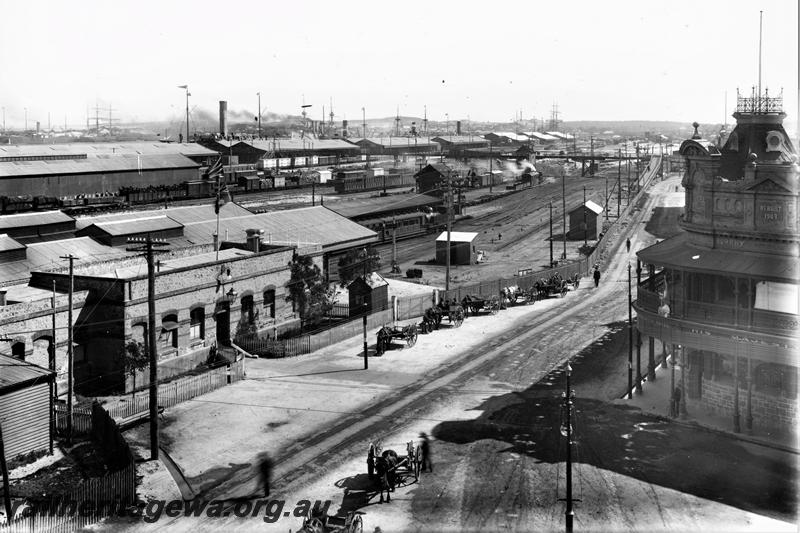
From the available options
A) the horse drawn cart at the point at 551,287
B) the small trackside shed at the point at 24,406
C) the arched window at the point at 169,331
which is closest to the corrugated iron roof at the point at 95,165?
the arched window at the point at 169,331

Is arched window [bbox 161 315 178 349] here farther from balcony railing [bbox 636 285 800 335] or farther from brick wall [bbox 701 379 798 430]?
brick wall [bbox 701 379 798 430]

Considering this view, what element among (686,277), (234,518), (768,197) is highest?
(768,197)

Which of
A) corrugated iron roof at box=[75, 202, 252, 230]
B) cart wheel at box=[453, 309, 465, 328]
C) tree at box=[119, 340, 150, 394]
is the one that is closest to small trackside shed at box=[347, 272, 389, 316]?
cart wheel at box=[453, 309, 465, 328]

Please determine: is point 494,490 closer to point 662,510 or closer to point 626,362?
point 662,510

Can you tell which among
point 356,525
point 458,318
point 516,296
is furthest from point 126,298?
point 516,296

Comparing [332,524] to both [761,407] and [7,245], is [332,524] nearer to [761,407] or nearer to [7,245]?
[761,407]

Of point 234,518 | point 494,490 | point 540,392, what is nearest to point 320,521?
point 234,518

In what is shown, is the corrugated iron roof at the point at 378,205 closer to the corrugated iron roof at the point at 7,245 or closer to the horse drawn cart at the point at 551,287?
the horse drawn cart at the point at 551,287
